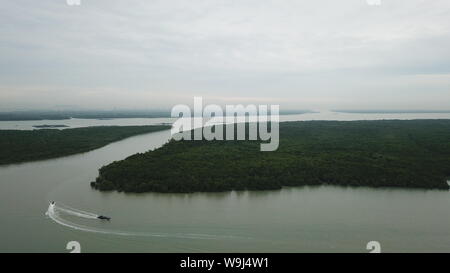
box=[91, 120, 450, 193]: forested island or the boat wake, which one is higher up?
box=[91, 120, 450, 193]: forested island

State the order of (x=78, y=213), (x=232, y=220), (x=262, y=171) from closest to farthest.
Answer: (x=232, y=220), (x=78, y=213), (x=262, y=171)

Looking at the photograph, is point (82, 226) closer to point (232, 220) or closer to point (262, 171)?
point (232, 220)

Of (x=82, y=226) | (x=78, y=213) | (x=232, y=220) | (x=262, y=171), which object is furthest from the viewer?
(x=262, y=171)

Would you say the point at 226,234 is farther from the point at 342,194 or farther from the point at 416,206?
the point at 416,206

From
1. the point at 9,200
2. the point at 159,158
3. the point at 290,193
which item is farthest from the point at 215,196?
the point at 9,200

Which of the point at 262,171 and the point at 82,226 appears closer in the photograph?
the point at 82,226

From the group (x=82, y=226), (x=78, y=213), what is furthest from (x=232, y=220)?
(x=78, y=213)

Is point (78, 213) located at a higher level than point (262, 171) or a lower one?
lower

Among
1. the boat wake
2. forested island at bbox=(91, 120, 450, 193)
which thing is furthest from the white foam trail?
forested island at bbox=(91, 120, 450, 193)

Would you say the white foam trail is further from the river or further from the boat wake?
the river

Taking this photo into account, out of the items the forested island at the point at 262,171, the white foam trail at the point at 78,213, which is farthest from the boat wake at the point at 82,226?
the forested island at the point at 262,171
